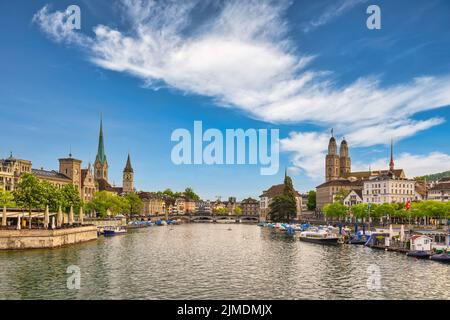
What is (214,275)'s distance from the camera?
161 ft

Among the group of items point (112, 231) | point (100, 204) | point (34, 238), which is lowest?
point (112, 231)

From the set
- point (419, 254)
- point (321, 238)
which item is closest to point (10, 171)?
point (321, 238)

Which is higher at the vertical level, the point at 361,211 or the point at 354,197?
the point at 354,197

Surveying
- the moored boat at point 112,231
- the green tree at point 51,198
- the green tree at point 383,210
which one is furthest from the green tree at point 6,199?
the green tree at point 383,210

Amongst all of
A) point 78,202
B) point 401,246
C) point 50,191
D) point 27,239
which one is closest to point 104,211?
point 78,202

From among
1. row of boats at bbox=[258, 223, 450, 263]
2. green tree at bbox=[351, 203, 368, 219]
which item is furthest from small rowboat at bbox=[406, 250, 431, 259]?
green tree at bbox=[351, 203, 368, 219]

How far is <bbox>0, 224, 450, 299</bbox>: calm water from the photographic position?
39.4 metres

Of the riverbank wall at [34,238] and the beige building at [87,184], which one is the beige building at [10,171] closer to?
the beige building at [87,184]

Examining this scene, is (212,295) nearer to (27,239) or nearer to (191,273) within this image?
(191,273)

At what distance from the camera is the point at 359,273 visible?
51.4 meters

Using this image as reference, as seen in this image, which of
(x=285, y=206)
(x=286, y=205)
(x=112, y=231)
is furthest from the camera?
(x=285, y=206)

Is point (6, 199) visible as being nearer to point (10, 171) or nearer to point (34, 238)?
point (34, 238)

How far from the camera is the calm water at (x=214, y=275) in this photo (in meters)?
39.4
